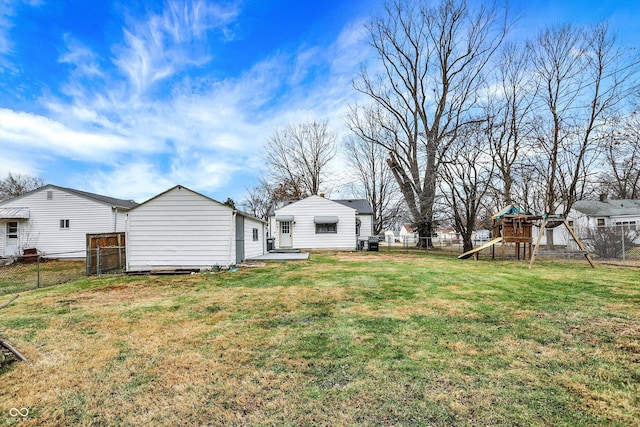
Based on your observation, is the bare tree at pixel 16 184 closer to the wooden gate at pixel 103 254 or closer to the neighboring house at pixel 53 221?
the neighboring house at pixel 53 221

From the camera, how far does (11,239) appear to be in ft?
55.2

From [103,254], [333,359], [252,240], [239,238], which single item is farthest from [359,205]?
[333,359]

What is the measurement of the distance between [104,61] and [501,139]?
18.7 m

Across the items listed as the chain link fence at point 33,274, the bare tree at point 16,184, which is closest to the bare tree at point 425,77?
the chain link fence at point 33,274

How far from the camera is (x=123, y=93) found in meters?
12.1

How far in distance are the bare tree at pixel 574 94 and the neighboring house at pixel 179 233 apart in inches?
654

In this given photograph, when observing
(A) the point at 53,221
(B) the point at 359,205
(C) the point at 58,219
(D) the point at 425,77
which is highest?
(D) the point at 425,77

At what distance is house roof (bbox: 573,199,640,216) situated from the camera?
2417 cm

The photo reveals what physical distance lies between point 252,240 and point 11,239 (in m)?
14.4

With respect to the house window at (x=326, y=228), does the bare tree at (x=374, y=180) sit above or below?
above

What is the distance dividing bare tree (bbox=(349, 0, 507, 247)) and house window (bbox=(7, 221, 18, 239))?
22846 millimetres

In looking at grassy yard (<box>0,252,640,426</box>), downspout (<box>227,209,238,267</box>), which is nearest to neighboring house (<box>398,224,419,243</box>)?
downspout (<box>227,209,238,267</box>)

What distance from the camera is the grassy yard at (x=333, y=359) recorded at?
2.27 m

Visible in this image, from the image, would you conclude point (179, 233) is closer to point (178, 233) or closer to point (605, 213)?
point (178, 233)
